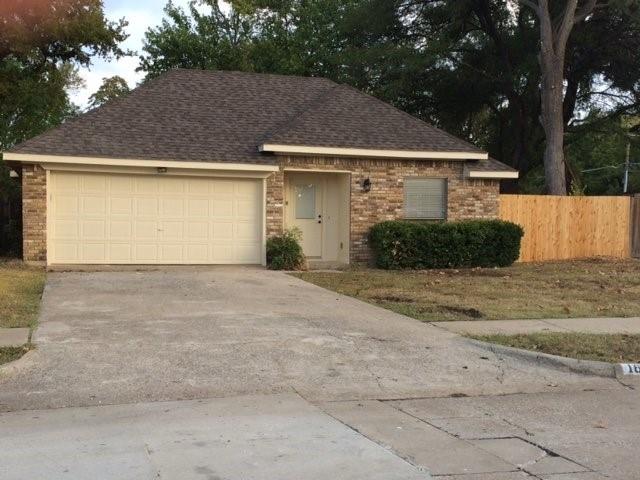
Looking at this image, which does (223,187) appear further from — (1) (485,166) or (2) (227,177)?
(1) (485,166)

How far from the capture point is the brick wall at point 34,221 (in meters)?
16.0

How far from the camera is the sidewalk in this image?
9.56m

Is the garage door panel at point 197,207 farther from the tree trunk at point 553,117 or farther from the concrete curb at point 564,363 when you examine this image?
the tree trunk at point 553,117

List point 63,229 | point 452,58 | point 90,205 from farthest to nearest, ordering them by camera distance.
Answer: point 452,58
point 90,205
point 63,229

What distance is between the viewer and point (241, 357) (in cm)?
782

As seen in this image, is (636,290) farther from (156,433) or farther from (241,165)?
(156,433)

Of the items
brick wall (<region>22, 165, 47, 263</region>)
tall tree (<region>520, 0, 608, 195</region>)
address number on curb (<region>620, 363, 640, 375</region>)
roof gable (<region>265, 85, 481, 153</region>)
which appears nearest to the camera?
address number on curb (<region>620, 363, 640, 375</region>)

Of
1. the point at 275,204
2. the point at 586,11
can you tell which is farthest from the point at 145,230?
the point at 586,11

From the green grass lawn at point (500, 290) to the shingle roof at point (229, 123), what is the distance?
141 inches

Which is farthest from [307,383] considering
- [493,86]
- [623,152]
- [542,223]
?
[623,152]

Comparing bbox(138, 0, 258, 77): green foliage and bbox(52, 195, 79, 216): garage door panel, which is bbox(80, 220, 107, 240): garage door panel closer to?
bbox(52, 195, 79, 216): garage door panel

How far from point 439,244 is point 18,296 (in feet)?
32.9

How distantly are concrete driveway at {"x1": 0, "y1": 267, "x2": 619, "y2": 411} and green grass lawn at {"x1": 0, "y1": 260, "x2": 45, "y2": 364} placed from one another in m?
0.21

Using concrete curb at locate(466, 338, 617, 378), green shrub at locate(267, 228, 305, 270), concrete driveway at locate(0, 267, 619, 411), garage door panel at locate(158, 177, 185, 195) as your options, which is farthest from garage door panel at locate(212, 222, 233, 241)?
concrete curb at locate(466, 338, 617, 378)
